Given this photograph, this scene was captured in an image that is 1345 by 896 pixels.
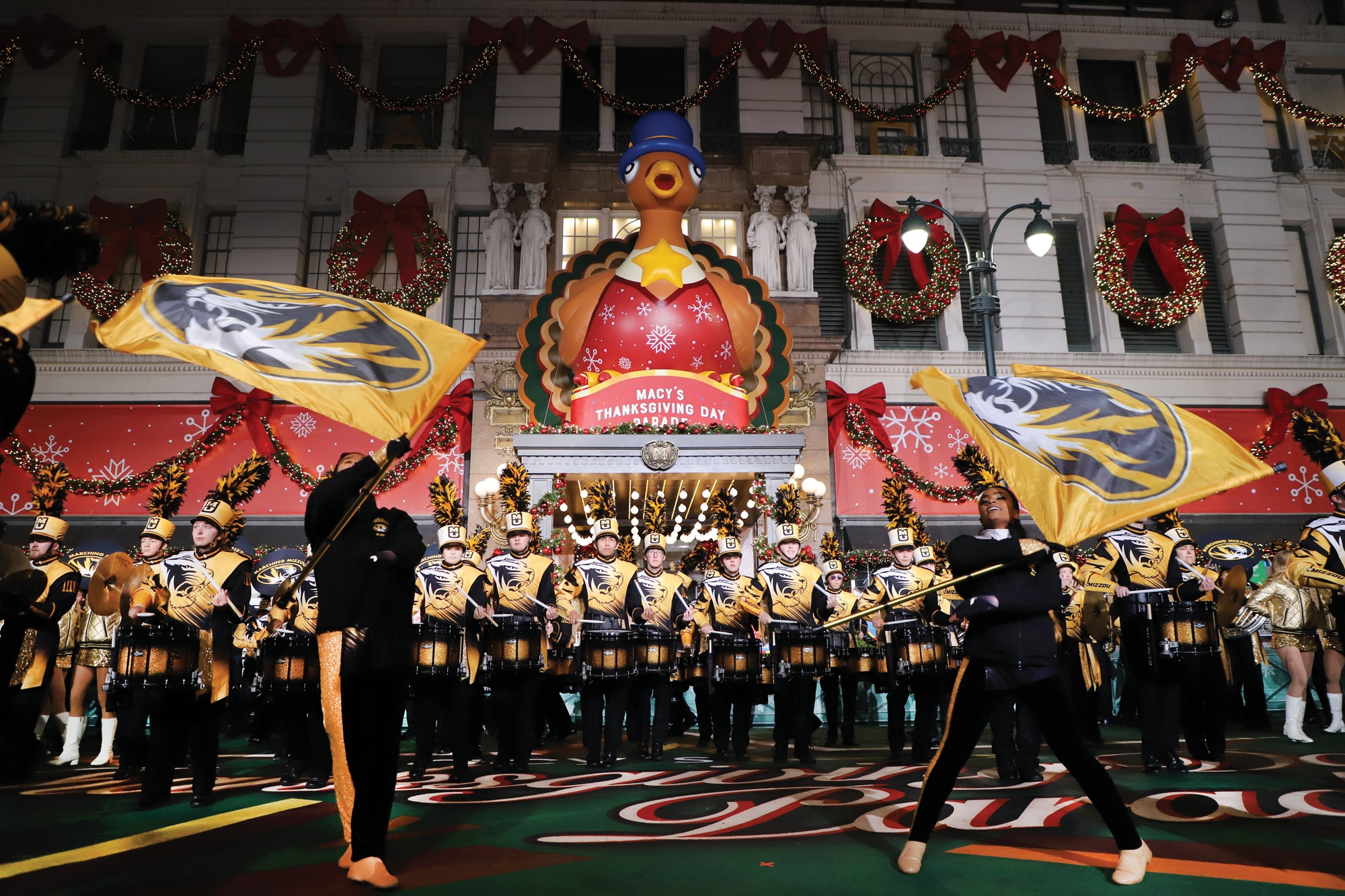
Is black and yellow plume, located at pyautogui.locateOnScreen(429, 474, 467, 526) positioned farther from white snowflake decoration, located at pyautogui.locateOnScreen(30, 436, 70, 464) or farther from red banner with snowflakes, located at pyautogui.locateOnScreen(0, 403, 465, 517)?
white snowflake decoration, located at pyautogui.locateOnScreen(30, 436, 70, 464)

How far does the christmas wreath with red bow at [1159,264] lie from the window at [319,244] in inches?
601

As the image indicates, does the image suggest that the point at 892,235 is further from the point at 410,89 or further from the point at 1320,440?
the point at 410,89

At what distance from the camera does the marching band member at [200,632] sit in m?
6.24

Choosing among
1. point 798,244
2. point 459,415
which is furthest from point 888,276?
point 459,415

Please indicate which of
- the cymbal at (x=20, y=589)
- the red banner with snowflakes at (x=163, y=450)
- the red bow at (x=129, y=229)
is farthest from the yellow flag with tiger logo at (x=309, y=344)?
the red bow at (x=129, y=229)

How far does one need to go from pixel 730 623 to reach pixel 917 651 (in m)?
1.93

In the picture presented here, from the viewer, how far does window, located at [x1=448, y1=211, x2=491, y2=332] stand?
800 inches

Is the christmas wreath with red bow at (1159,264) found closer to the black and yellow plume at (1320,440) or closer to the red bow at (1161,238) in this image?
the red bow at (1161,238)

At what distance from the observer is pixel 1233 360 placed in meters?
20.0

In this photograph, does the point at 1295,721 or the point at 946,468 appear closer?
the point at 1295,721

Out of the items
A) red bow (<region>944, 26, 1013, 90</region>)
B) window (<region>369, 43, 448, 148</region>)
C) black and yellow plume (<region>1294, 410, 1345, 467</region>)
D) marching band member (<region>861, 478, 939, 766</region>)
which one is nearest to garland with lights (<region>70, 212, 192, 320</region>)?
window (<region>369, 43, 448, 148</region>)

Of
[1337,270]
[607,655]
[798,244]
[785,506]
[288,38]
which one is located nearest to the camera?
[607,655]

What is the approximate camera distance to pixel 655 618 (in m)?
8.89

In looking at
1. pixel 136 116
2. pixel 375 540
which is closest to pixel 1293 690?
pixel 375 540
